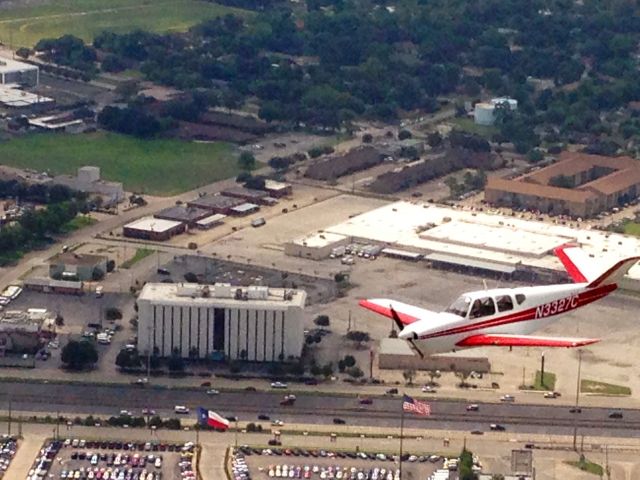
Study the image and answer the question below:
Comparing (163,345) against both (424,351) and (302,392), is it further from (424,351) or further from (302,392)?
(424,351)

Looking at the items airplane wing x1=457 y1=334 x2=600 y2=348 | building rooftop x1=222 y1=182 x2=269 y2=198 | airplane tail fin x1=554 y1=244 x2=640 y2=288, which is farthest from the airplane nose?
building rooftop x1=222 y1=182 x2=269 y2=198

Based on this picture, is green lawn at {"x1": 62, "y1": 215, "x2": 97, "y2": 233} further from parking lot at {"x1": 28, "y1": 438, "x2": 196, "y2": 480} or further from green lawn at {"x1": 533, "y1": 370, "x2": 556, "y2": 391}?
parking lot at {"x1": 28, "y1": 438, "x2": 196, "y2": 480}

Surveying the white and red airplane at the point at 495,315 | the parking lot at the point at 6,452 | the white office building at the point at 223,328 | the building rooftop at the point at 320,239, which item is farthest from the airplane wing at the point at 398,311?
the building rooftop at the point at 320,239

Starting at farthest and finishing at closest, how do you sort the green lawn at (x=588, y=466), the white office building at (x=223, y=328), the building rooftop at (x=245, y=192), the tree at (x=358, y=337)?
the building rooftop at (x=245, y=192), the tree at (x=358, y=337), the white office building at (x=223, y=328), the green lawn at (x=588, y=466)

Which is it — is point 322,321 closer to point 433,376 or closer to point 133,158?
point 433,376

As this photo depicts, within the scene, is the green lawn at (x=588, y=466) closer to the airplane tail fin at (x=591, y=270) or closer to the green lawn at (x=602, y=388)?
the green lawn at (x=602, y=388)

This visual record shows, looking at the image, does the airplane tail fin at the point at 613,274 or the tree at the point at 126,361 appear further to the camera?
the tree at the point at 126,361
